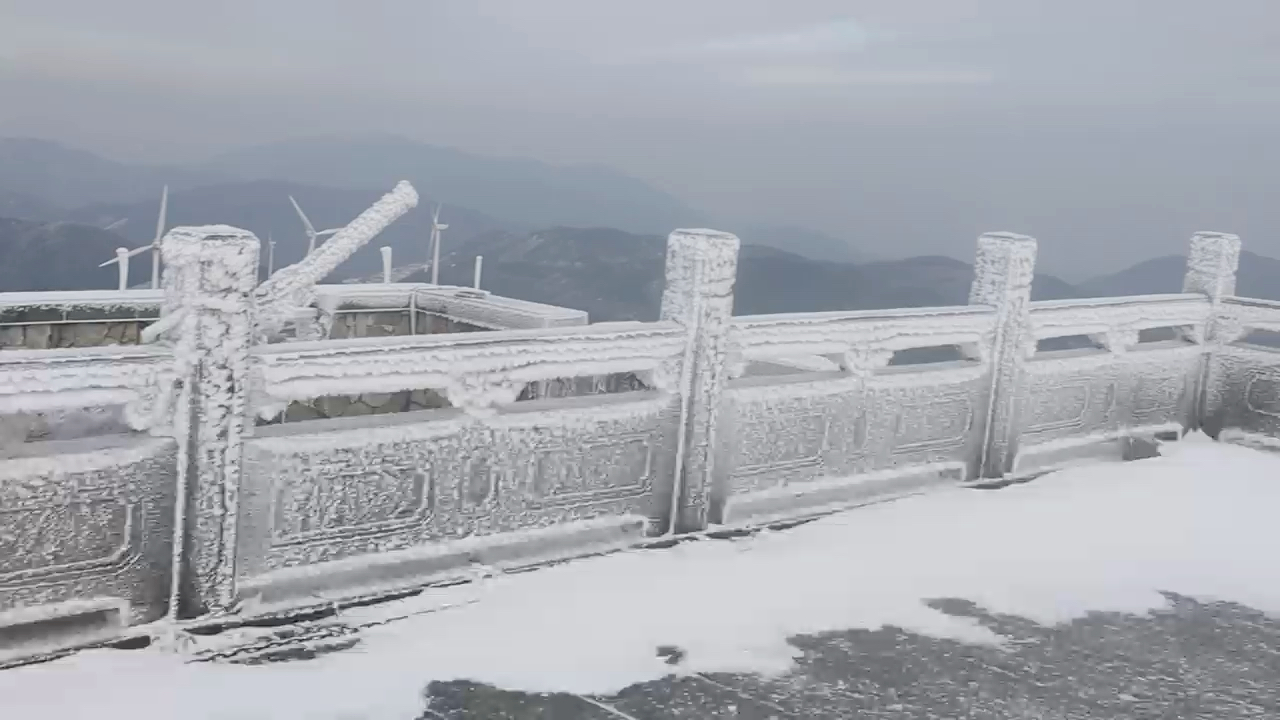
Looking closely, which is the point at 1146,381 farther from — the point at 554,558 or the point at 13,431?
the point at 13,431

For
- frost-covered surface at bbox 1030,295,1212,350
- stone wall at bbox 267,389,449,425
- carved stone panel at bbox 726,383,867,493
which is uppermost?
frost-covered surface at bbox 1030,295,1212,350

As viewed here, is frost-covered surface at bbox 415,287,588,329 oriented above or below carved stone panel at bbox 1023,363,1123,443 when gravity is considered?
above

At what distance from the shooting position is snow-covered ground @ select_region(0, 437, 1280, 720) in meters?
2.90

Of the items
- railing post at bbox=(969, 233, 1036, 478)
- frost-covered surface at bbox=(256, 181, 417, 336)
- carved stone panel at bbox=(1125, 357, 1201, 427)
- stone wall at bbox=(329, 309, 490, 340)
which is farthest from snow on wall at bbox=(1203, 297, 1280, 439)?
frost-covered surface at bbox=(256, 181, 417, 336)

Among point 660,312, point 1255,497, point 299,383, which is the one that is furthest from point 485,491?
point 1255,497

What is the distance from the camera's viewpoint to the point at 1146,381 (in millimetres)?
6406

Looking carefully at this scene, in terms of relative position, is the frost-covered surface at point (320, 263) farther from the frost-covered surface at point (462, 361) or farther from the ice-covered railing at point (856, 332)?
the ice-covered railing at point (856, 332)

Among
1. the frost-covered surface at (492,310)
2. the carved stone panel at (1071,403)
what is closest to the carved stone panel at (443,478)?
A: the frost-covered surface at (492,310)

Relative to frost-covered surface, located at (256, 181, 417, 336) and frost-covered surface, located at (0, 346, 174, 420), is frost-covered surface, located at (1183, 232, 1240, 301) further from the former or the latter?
frost-covered surface, located at (0, 346, 174, 420)

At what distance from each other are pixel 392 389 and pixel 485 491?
529mm

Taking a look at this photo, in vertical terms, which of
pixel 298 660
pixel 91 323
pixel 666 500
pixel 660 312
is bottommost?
pixel 298 660

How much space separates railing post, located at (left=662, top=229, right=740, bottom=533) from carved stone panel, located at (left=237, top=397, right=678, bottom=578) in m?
0.08

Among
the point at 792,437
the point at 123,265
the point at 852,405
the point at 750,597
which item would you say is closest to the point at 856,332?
the point at 852,405

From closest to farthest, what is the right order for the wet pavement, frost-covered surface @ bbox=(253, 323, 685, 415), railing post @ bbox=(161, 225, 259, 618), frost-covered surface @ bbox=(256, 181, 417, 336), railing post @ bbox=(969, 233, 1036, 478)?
the wet pavement < railing post @ bbox=(161, 225, 259, 618) < frost-covered surface @ bbox=(253, 323, 685, 415) < frost-covered surface @ bbox=(256, 181, 417, 336) < railing post @ bbox=(969, 233, 1036, 478)
